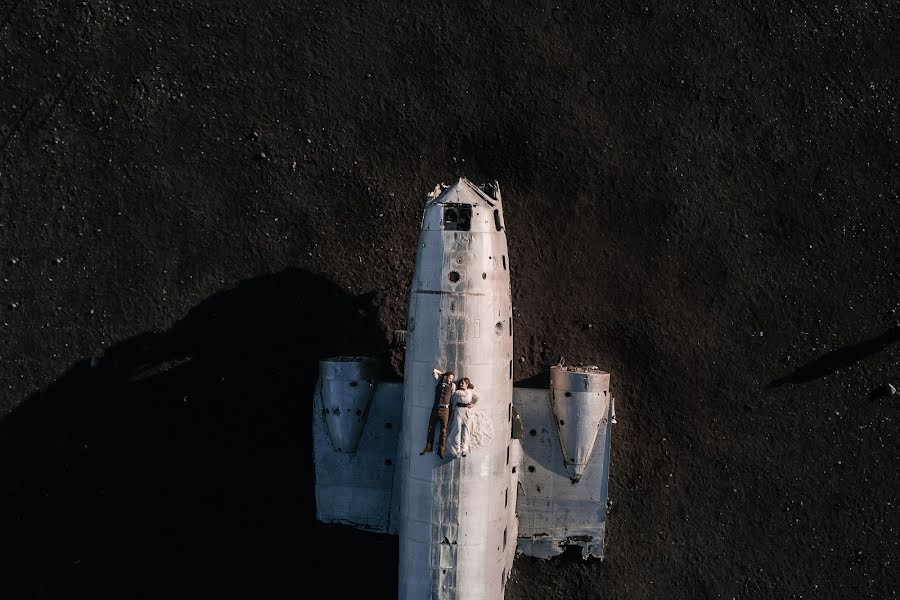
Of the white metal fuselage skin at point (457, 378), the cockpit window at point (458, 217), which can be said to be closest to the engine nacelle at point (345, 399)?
the white metal fuselage skin at point (457, 378)

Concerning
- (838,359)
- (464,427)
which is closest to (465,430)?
(464,427)

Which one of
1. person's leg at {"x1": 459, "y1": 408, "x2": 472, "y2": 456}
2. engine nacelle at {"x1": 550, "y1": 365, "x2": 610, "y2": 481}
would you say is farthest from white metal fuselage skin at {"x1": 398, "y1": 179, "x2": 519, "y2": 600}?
engine nacelle at {"x1": 550, "y1": 365, "x2": 610, "y2": 481}

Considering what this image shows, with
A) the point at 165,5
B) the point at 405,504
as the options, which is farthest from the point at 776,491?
the point at 165,5

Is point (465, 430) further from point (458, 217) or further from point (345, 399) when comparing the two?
point (458, 217)

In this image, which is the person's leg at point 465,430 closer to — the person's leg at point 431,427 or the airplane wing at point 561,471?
the person's leg at point 431,427

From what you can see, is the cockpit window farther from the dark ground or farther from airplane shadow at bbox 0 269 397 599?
airplane shadow at bbox 0 269 397 599

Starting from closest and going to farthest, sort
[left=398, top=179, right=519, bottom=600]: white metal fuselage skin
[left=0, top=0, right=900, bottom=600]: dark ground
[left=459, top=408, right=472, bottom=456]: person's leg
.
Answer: [left=459, top=408, right=472, bottom=456]: person's leg
[left=398, top=179, right=519, bottom=600]: white metal fuselage skin
[left=0, top=0, right=900, bottom=600]: dark ground
